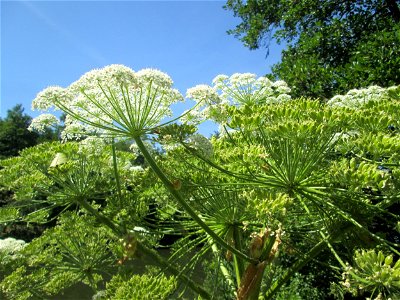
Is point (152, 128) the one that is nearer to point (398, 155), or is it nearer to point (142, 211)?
point (142, 211)

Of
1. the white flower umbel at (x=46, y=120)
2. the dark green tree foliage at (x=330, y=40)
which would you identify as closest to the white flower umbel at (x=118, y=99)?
the white flower umbel at (x=46, y=120)

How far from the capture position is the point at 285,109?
296 cm

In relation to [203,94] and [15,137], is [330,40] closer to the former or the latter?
[203,94]

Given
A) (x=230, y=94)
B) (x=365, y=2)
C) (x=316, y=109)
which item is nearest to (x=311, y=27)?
(x=365, y=2)

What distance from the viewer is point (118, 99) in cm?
318

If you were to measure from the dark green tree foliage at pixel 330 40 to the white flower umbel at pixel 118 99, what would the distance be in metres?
6.11

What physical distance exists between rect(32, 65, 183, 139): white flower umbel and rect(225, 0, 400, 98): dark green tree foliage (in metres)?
6.11

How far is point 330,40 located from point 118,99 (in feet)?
28.8

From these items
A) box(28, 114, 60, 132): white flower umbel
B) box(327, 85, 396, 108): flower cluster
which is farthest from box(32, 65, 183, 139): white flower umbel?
box(327, 85, 396, 108): flower cluster

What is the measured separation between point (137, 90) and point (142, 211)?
1238mm

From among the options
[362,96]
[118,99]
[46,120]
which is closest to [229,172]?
[118,99]

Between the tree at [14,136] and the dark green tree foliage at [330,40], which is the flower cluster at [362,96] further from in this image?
the tree at [14,136]

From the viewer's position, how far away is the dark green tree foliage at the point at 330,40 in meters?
8.45

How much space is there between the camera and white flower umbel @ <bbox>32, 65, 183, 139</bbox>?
10.0 ft
